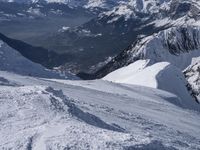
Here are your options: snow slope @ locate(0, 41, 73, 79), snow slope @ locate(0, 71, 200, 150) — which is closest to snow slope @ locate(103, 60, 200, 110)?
snow slope @ locate(0, 41, 73, 79)

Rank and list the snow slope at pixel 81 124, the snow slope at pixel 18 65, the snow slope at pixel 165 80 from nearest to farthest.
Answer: the snow slope at pixel 81 124
the snow slope at pixel 18 65
the snow slope at pixel 165 80

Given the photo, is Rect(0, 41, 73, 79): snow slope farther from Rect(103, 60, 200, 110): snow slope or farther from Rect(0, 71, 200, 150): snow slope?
Rect(0, 71, 200, 150): snow slope

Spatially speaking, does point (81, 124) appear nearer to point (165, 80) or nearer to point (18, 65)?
point (18, 65)

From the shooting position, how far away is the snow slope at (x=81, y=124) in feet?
82.6

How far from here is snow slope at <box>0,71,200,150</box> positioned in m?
25.2

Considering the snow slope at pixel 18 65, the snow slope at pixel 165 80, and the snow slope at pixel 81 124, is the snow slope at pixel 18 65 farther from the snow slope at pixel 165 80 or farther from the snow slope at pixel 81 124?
the snow slope at pixel 81 124

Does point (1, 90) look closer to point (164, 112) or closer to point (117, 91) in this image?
point (164, 112)

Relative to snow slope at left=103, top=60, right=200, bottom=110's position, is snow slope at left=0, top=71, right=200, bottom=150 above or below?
below

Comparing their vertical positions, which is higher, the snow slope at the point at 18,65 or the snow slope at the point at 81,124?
the snow slope at the point at 18,65

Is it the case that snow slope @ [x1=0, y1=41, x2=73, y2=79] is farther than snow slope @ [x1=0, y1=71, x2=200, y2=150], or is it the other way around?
snow slope @ [x1=0, y1=41, x2=73, y2=79]

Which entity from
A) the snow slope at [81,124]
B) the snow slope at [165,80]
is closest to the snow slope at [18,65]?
the snow slope at [165,80]

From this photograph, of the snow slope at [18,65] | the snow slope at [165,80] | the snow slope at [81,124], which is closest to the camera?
the snow slope at [81,124]

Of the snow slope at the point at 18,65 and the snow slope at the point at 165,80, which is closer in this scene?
the snow slope at the point at 18,65

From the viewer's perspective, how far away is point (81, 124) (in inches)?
1073
